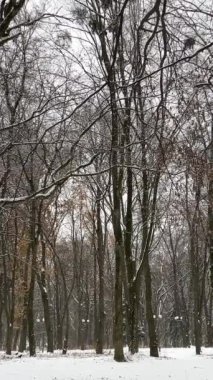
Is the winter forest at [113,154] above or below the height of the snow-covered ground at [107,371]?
above

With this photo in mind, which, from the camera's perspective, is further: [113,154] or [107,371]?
[107,371]

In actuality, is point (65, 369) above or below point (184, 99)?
below

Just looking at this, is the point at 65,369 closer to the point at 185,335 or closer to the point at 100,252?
the point at 100,252

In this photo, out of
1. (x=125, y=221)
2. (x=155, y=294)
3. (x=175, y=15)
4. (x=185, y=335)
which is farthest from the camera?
(x=155, y=294)

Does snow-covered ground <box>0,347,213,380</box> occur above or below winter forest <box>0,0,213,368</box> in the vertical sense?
below

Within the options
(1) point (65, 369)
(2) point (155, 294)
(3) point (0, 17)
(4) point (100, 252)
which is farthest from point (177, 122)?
(2) point (155, 294)

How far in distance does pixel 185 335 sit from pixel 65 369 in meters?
30.2

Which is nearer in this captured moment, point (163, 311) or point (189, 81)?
point (189, 81)

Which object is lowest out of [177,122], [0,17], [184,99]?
[177,122]

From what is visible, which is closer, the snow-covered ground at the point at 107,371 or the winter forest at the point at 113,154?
the winter forest at the point at 113,154

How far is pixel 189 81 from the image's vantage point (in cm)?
558

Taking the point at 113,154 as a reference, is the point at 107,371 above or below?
below

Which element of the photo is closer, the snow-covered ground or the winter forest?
the winter forest

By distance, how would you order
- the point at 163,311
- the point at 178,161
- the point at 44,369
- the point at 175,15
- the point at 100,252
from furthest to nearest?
1. the point at 163,311
2. the point at 100,252
3. the point at 44,369
4. the point at 178,161
5. the point at 175,15
